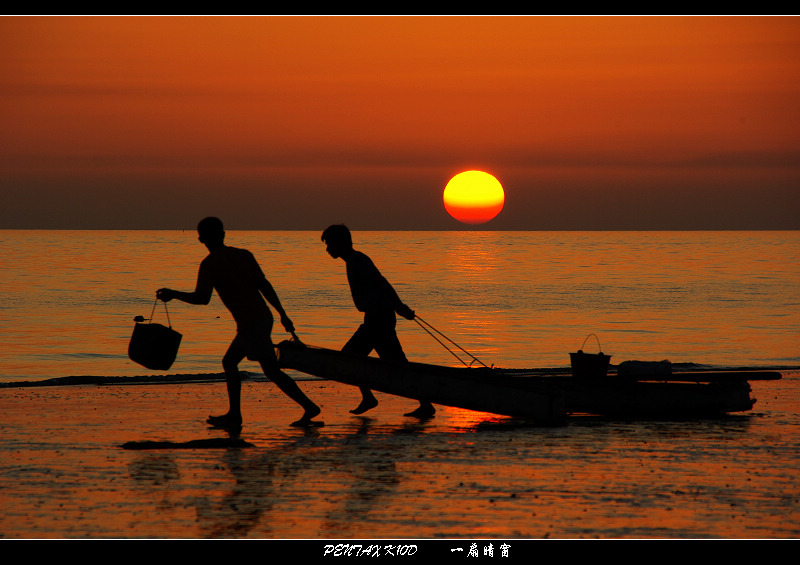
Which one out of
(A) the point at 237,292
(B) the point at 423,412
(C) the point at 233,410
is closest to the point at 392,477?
(C) the point at 233,410

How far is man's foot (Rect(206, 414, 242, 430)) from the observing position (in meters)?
10.2

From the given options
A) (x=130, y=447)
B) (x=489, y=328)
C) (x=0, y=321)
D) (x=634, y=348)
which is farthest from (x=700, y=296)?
(x=130, y=447)

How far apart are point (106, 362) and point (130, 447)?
13.8 metres

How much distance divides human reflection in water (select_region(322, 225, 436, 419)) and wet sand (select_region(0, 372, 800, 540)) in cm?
70

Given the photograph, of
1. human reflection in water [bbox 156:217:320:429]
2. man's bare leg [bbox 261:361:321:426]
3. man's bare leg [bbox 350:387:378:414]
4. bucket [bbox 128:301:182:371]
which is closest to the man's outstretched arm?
human reflection in water [bbox 156:217:320:429]

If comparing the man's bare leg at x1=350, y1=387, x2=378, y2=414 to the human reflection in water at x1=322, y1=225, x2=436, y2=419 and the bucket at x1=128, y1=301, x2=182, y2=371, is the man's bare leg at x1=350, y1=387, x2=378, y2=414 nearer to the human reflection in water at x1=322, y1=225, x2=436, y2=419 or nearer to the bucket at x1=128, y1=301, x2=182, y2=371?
the human reflection in water at x1=322, y1=225, x2=436, y2=419

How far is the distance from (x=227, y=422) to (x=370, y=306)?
6.51 feet

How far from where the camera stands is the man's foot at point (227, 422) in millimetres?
10203

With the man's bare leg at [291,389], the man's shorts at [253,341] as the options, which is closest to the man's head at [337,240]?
the man's shorts at [253,341]

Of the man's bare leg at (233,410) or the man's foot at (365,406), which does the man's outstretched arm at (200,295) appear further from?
the man's foot at (365,406)

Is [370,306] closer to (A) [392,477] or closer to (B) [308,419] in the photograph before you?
(B) [308,419]

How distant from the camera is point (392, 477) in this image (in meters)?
7.80

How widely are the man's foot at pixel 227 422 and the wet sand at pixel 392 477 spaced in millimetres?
138

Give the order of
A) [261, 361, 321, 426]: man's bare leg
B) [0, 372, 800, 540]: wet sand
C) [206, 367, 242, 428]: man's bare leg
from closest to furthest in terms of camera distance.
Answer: [0, 372, 800, 540]: wet sand, [206, 367, 242, 428]: man's bare leg, [261, 361, 321, 426]: man's bare leg
